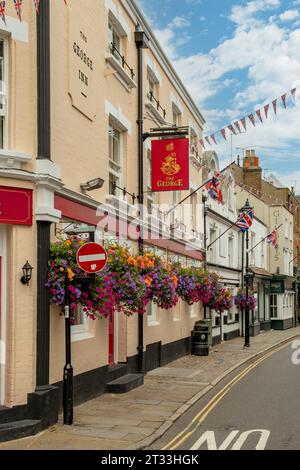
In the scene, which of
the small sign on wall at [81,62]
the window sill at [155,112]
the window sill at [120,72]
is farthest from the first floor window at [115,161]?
the window sill at [155,112]

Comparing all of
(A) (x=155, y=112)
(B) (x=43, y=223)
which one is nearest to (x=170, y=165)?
(A) (x=155, y=112)

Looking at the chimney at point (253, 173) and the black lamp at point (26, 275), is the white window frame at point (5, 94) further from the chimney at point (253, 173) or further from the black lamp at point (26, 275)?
the chimney at point (253, 173)

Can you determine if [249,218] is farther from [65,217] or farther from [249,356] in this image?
[65,217]

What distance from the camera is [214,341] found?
27672 millimetres

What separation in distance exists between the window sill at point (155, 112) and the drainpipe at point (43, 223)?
Answer: 24.2 feet

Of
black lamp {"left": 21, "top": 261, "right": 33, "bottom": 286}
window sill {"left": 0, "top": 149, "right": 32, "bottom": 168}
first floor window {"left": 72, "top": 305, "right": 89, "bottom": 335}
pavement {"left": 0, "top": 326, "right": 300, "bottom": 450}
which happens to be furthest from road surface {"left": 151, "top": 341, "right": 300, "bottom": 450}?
window sill {"left": 0, "top": 149, "right": 32, "bottom": 168}

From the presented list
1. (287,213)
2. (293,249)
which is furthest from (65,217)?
(293,249)

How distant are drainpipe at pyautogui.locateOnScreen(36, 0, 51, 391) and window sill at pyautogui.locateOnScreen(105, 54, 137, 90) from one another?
3.63 metres

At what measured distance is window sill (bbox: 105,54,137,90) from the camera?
13.7 metres

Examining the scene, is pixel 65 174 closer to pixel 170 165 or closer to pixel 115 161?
pixel 115 161

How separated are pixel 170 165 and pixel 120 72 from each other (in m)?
3.25

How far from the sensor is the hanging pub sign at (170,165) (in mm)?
16234

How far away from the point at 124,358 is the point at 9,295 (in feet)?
20.0

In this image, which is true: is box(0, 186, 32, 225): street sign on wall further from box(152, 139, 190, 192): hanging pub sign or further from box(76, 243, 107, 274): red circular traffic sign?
box(152, 139, 190, 192): hanging pub sign
